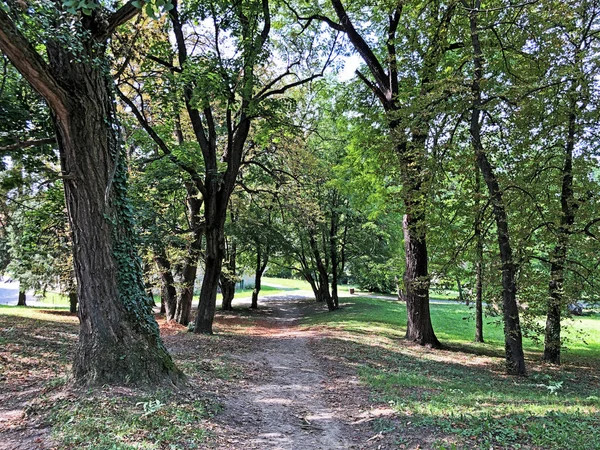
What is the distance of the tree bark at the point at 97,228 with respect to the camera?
185 inches

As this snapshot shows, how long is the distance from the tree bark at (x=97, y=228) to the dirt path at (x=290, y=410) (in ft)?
3.84

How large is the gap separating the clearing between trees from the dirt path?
21 millimetres

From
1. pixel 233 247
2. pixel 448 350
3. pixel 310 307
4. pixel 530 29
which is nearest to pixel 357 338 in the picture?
pixel 448 350

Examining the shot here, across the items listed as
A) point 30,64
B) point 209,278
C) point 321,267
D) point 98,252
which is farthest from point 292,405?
point 321,267

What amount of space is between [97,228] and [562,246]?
375 inches

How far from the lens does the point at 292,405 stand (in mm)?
5531

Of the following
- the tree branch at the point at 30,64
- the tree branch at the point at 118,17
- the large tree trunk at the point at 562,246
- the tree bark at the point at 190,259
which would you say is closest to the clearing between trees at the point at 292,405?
the large tree trunk at the point at 562,246

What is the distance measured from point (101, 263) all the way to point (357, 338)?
31.1ft

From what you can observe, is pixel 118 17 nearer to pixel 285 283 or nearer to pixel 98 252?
pixel 98 252

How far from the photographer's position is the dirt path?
14.0ft

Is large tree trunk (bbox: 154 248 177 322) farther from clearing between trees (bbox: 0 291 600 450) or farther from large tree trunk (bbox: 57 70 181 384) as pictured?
large tree trunk (bbox: 57 70 181 384)

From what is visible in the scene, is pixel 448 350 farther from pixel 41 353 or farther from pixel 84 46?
pixel 84 46

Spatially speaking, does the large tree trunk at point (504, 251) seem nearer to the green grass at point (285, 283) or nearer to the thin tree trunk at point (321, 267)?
the thin tree trunk at point (321, 267)

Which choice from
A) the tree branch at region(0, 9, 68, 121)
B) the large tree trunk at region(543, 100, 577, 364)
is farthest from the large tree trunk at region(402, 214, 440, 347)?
the tree branch at region(0, 9, 68, 121)
